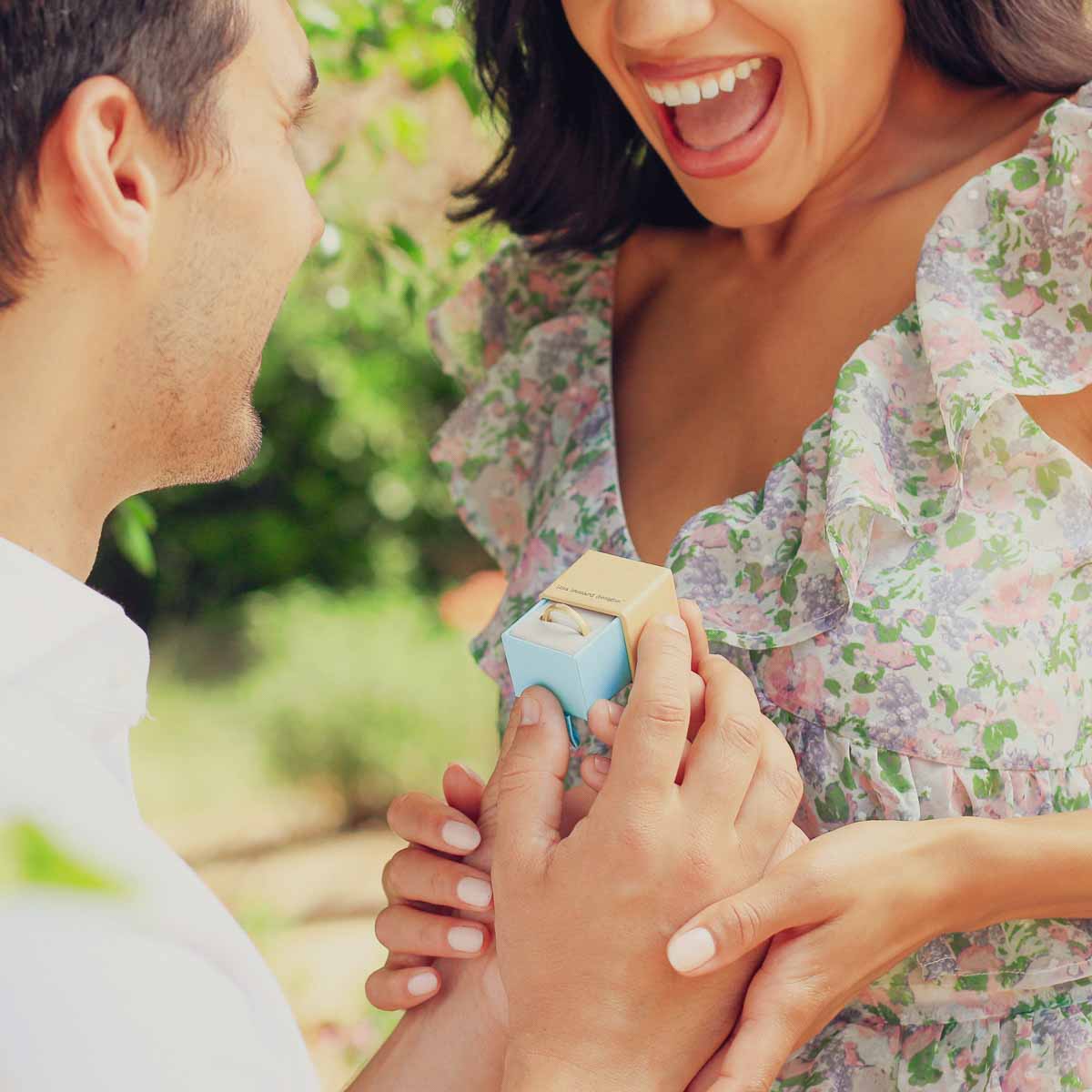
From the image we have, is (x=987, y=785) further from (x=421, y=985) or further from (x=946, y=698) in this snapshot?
(x=421, y=985)

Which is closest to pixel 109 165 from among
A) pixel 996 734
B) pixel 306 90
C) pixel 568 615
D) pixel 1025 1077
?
pixel 306 90

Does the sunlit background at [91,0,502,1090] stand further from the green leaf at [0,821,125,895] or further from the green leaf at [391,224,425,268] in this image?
the green leaf at [0,821,125,895]

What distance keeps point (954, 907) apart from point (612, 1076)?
1.22ft

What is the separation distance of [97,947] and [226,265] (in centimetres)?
69

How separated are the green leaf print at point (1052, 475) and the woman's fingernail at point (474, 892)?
2.29ft

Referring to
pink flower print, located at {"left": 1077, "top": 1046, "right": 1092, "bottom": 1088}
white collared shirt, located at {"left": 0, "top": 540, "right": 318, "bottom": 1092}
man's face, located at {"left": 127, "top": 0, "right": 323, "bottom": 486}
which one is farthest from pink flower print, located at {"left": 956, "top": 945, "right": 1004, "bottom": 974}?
man's face, located at {"left": 127, "top": 0, "right": 323, "bottom": 486}

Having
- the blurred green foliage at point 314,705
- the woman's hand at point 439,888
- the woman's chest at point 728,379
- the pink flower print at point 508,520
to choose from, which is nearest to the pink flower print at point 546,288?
the woman's chest at point 728,379

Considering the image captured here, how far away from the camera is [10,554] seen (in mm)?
1041

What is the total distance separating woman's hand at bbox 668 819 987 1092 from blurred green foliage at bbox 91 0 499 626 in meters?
1.65

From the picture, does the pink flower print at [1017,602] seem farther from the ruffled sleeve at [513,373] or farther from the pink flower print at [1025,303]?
the ruffled sleeve at [513,373]

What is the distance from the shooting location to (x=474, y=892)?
1345mm

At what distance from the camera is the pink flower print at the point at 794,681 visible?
1373 mm

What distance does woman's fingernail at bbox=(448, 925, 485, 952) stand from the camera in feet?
4.47

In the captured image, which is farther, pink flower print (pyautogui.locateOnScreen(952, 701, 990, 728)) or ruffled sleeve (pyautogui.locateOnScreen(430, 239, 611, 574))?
ruffled sleeve (pyautogui.locateOnScreen(430, 239, 611, 574))
